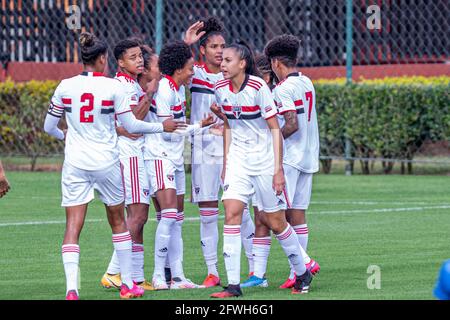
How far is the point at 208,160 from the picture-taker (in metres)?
10.7

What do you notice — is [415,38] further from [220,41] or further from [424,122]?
[220,41]

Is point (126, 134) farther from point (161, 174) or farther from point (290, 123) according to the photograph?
point (290, 123)

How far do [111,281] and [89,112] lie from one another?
60.8 inches

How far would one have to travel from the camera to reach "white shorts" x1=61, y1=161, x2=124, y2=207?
30.2ft

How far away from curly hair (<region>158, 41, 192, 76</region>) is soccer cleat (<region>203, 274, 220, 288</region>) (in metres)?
1.69

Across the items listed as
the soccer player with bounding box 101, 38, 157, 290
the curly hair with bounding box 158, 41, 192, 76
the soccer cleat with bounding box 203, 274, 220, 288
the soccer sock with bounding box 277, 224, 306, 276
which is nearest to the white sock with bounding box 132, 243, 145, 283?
the soccer player with bounding box 101, 38, 157, 290

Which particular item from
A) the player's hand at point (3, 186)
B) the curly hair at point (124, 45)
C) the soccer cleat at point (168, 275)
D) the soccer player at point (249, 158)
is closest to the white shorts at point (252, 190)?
the soccer player at point (249, 158)

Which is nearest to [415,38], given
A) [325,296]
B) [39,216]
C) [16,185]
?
[16,185]

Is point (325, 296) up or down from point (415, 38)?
down

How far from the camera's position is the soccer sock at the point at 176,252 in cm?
1019

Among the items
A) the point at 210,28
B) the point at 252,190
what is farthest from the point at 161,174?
the point at 210,28

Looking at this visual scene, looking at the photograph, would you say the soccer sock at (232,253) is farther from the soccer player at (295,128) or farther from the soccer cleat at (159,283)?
the soccer cleat at (159,283)
